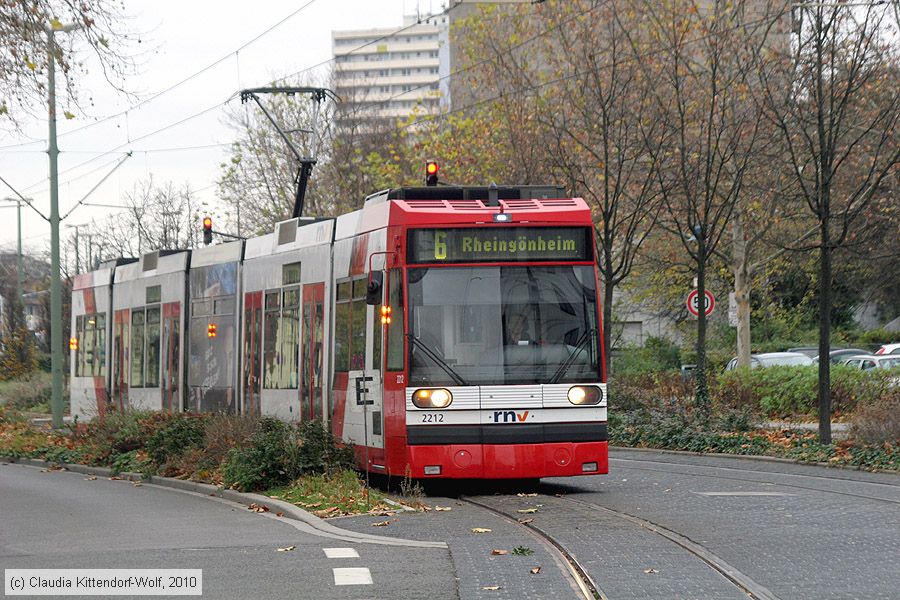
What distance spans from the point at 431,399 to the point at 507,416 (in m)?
0.82

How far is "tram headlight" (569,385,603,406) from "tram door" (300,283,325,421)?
4.06 m

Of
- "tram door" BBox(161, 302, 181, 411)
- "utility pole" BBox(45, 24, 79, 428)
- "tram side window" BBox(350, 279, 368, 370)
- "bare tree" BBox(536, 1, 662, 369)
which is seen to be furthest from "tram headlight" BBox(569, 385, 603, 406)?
"utility pole" BBox(45, 24, 79, 428)

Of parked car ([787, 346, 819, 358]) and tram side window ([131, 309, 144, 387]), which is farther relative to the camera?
parked car ([787, 346, 819, 358])

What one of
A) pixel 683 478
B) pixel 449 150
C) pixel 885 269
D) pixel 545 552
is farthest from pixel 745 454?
pixel 885 269

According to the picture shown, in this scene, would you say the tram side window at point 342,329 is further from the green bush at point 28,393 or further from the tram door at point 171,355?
the green bush at point 28,393

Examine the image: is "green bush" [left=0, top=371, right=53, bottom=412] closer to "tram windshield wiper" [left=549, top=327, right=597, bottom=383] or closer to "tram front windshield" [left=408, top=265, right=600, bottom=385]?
"tram front windshield" [left=408, top=265, right=600, bottom=385]

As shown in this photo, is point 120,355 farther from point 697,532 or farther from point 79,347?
point 697,532

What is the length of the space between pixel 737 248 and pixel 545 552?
27064mm

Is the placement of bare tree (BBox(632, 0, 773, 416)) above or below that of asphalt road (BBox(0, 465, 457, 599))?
above

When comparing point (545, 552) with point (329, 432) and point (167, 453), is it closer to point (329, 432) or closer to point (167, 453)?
point (329, 432)

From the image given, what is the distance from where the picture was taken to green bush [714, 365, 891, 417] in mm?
26703

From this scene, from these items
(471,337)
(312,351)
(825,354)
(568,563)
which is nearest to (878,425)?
(825,354)

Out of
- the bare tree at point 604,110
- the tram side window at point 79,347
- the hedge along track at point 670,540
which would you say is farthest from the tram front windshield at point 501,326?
the tram side window at point 79,347

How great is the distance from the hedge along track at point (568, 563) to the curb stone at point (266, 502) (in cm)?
85
